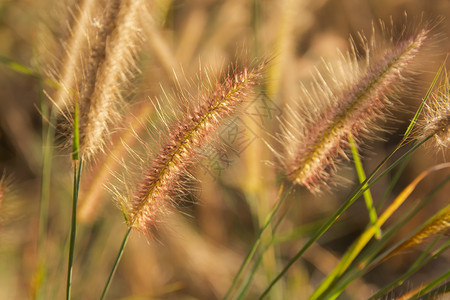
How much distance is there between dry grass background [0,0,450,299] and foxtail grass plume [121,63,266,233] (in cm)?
46

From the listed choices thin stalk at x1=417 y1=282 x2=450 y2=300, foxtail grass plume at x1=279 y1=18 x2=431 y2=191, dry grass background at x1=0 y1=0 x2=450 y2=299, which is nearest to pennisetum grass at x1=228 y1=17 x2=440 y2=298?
foxtail grass plume at x1=279 y1=18 x2=431 y2=191

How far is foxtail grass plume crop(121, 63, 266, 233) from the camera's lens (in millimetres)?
579

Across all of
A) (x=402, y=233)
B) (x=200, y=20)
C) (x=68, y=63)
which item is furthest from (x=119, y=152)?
(x=402, y=233)

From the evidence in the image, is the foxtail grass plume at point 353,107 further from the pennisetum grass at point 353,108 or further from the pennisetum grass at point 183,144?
the pennisetum grass at point 183,144

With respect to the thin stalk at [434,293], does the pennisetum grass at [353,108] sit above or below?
above

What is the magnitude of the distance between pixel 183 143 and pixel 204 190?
97 centimetres

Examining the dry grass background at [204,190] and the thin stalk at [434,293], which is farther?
the dry grass background at [204,190]

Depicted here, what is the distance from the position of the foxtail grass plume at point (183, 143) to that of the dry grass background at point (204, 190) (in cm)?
46

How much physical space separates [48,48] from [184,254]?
0.83m

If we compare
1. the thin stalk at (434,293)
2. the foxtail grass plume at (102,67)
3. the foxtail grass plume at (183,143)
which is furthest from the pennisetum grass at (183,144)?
the thin stalk at (434,293)

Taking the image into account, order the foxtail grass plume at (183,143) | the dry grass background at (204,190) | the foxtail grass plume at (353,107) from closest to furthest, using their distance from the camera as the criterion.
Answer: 1. the foxtail grass plume at (183,143)
2. the foxtail grass plume at (353,107)
3. the dry grass background at (204,190)

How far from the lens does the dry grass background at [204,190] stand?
1.23 meters

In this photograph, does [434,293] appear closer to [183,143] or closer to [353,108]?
[353,108]

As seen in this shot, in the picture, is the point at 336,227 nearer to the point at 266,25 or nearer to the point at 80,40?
the point at 266,25
